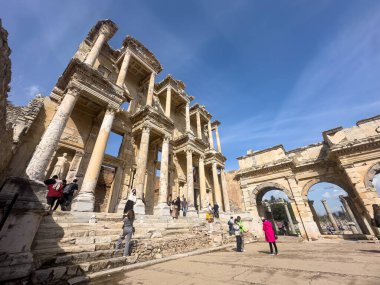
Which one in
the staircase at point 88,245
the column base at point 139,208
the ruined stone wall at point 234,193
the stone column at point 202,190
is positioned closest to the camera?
the staircase at point 88,245

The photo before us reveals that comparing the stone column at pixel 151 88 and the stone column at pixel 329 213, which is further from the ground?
the stone column at pixel 151 88

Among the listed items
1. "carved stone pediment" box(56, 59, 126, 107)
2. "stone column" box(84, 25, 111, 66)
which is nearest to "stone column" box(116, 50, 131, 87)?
"carved stone pediment" box(56, 59, 126, 107)

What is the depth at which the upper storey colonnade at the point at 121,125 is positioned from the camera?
8852mm

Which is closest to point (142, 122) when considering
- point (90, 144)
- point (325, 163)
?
point (90, 144)

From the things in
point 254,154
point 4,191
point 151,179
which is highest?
point 254,154

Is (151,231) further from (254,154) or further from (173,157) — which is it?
(254,154)

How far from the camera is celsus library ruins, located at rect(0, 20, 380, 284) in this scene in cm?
388

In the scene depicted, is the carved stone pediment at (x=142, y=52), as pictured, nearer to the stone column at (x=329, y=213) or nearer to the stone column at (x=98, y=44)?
the stone column at (x=98, y=44)

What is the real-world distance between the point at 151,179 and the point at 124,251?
32.1 ft

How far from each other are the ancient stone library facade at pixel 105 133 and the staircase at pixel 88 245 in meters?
1.67

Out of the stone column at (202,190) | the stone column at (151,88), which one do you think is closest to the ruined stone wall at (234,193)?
the stone column at (202,190)

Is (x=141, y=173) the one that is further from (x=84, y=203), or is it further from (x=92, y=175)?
(x=84, y=203)

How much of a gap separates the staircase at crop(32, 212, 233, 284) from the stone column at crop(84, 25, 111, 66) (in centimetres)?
925

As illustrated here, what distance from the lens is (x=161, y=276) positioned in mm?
3652
